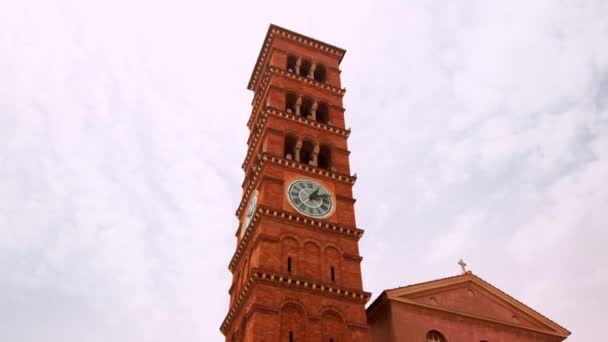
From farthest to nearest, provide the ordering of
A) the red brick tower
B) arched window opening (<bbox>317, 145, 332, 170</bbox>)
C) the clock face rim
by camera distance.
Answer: arched window opening (<bbox>317, 145, 332, 170</bbox>) < the clock face rim < the red brick tower

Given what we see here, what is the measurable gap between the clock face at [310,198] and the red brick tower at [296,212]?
0.17 feet

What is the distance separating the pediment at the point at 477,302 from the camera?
2856cm

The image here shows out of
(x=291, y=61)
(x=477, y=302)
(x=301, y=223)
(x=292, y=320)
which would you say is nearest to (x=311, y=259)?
(x=301, y=223)

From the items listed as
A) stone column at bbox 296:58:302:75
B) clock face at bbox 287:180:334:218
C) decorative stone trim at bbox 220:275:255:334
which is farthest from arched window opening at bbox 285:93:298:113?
decorative stone trim at bbox 220:275:255:334

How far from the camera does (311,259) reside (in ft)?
94.9

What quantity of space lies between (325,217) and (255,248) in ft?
12.8

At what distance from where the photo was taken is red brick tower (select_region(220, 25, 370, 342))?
26562 mm

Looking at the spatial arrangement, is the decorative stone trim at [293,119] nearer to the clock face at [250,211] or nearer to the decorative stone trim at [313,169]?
the decorative stone trim at [313,169]

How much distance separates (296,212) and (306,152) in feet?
19.5

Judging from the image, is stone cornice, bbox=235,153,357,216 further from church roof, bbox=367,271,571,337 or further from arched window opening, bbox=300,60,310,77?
arched window opening, bbox=300,60,310,77

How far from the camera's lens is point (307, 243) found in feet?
96.8

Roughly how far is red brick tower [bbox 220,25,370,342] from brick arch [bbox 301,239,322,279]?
0.15ft

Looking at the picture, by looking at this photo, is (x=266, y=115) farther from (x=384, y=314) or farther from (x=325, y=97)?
(x=384, y=314)

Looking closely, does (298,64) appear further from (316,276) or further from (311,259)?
(316,276)
